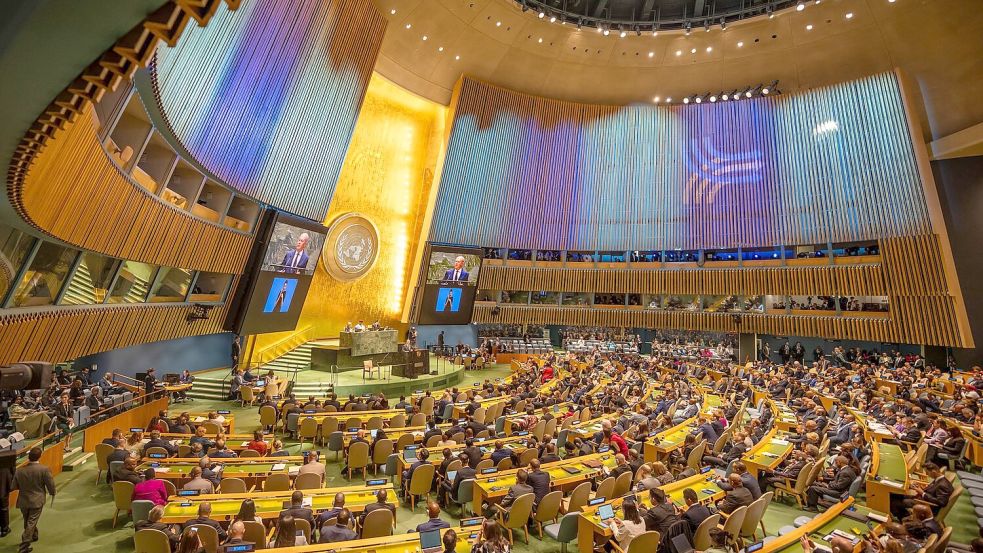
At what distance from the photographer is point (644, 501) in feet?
19.6

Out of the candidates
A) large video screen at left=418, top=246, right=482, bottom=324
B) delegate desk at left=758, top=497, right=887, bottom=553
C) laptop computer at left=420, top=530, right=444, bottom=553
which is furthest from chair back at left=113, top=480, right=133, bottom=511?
large video screen at left=418, top=246, right=482, bottom=324

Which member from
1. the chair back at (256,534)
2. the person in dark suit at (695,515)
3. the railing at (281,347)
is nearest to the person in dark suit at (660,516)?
the person in dark suit at (695,515)

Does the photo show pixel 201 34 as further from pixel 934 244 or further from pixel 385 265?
pixel 934 244

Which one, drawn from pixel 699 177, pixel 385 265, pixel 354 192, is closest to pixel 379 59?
pixel 354 192

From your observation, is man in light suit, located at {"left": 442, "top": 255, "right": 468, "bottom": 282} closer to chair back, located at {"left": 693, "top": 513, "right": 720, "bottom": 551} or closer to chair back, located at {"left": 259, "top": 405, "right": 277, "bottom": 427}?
chair back, located at {"left": 259, "top": 405, "right": 277, "bottom": 427}

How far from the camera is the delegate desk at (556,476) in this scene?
638 centimetres

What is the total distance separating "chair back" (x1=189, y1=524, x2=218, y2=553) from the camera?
181 inches

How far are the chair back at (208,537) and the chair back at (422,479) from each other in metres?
2.85

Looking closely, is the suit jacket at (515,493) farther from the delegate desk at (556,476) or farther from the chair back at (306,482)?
the chair back at (306,482)

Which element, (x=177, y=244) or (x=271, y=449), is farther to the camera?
(x=177, y=244)

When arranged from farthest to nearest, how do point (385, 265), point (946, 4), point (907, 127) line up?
point (385, 265) < point (907, 127) < point (946, 4)

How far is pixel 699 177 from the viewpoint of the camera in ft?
75.9

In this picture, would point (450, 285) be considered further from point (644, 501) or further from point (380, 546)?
point (380, 546)

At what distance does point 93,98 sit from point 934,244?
2341 centimetres
